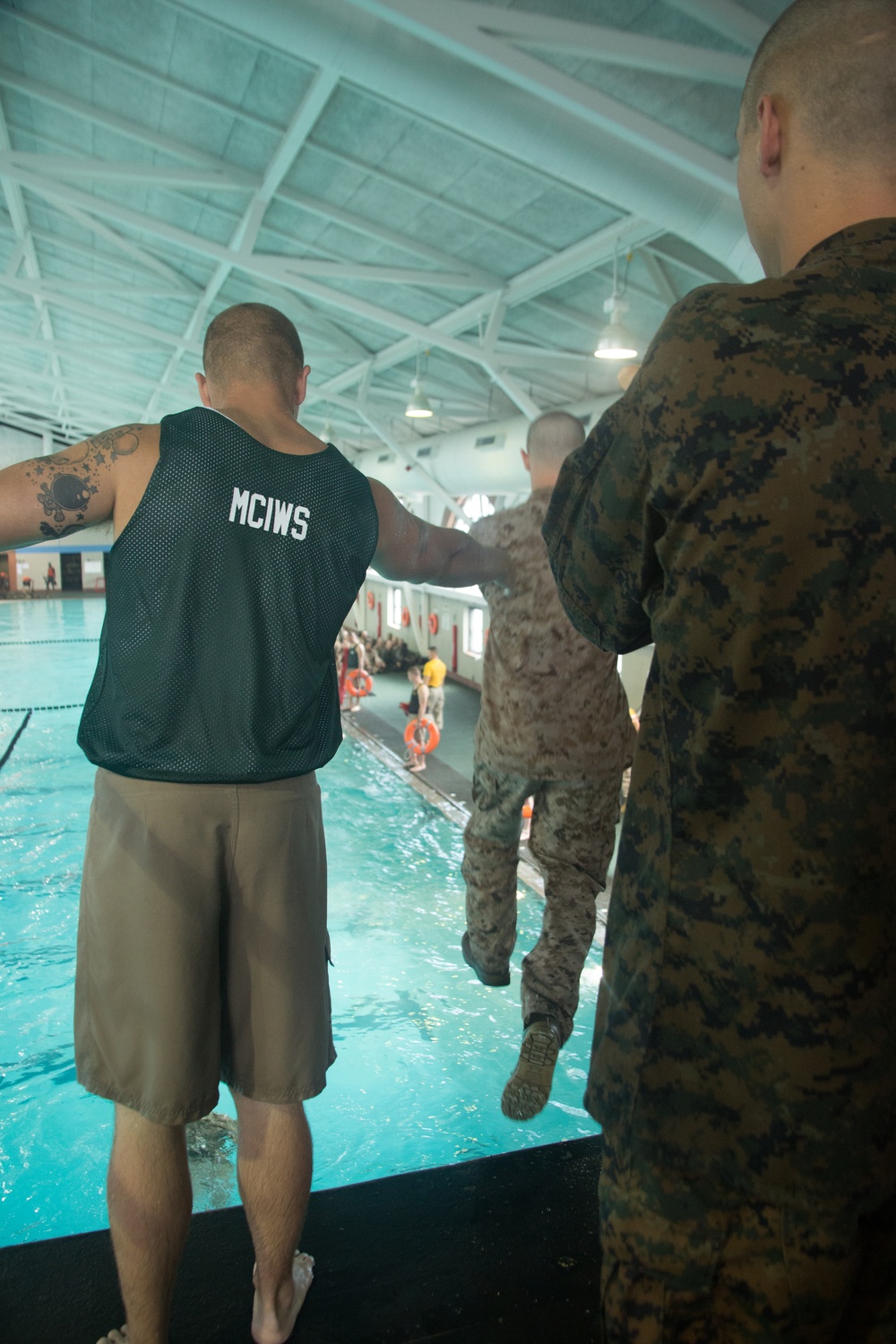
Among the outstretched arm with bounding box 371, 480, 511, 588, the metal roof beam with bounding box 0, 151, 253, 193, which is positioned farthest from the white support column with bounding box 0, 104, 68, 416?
the outstretched arm with bounding box 371, 480, 511, 588

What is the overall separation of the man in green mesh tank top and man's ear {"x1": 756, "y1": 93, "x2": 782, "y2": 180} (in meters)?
0.85

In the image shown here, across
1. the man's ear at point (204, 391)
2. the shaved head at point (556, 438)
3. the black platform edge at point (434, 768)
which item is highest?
the shaved head at point (556, 438)

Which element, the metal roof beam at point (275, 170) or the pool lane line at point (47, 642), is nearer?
the metal roof beam at point (275, 170)

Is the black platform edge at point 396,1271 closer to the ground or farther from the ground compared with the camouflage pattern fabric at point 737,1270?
closer to the ground

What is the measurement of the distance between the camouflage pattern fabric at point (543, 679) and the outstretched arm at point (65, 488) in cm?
110

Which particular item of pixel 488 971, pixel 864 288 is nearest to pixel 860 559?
pixel 864 288

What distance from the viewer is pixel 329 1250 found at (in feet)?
5.38

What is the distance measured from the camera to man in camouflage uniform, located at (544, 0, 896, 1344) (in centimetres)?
70

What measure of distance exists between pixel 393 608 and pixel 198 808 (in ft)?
68.1

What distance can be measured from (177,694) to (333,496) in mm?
426

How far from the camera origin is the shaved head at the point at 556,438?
7.79ft

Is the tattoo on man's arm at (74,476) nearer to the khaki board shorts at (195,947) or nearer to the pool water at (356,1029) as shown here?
the khaki board shorts at (195,947)

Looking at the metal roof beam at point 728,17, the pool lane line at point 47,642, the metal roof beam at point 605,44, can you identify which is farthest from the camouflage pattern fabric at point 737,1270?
the pool lane line at point 47,642

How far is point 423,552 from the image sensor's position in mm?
1773
